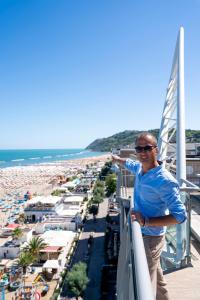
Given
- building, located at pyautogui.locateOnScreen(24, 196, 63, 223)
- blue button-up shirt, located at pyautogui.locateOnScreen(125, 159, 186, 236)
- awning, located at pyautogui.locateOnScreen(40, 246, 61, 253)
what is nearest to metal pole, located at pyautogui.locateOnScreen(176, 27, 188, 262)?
blue button-up shirt, located at pyautogui.locateOnScreen(125, 159, 186, 236)

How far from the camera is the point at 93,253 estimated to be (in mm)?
21812

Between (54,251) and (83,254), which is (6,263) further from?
(83,254)

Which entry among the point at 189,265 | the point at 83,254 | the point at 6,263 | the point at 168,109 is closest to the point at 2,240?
the point at 6,263

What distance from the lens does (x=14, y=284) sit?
1806 centimetres

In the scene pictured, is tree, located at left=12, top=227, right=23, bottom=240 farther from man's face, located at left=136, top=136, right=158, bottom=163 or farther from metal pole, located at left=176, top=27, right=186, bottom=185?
man's face, located at left=136, top=136, right=158, bottom=163

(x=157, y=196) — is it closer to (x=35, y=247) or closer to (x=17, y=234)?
(x=35, y=247)

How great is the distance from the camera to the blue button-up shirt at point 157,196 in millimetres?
1989

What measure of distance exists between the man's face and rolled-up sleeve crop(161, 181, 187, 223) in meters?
0.28

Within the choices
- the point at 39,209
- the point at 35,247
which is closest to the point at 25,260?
the point at 35,247

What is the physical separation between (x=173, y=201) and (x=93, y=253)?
69.3 ft

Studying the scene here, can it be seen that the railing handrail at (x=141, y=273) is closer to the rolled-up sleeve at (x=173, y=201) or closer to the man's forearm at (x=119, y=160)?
the rolled-up sleeve at (x=173, y=201)

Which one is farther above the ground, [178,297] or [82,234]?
[178,297]

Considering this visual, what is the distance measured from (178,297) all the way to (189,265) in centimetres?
71

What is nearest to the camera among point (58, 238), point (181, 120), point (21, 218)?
point (181, 120)
